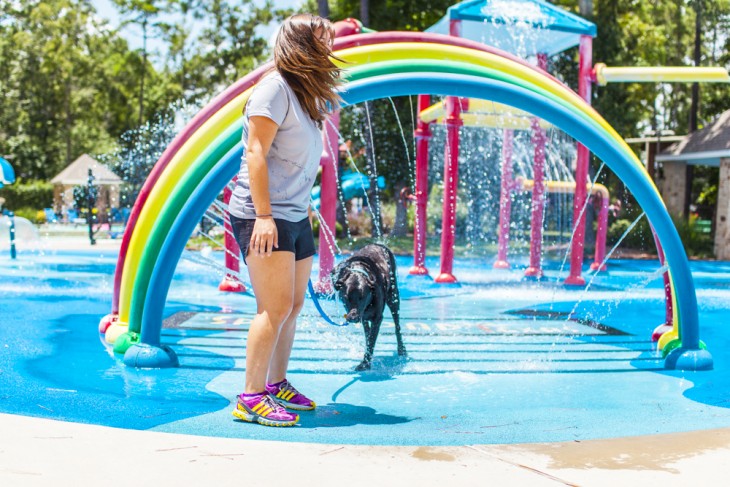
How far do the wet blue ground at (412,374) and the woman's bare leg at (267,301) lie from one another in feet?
1.07

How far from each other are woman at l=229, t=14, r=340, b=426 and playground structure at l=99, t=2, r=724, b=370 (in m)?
1.11

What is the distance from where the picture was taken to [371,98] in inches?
192

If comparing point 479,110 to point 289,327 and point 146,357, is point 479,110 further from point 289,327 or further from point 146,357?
point 289,327

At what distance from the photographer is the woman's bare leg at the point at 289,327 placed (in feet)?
12.0

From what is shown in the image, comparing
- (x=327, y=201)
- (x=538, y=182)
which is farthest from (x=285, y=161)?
(x=538, y=182)

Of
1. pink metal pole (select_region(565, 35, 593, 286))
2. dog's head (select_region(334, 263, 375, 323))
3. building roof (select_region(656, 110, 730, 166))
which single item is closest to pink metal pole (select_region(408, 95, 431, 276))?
pink metal pole (select_region(565, 35, 593, 286))

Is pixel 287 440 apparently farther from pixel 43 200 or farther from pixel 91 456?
Answer: pixel 43 200

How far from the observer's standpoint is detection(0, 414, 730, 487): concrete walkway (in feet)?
8.40

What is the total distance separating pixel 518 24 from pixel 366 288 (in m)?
6.03

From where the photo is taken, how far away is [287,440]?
3.25 metres

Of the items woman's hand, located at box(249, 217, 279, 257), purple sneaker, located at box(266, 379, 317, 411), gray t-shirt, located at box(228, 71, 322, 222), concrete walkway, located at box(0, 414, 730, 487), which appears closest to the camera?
concrete walkway, located at box(0, 414, 730, 487)

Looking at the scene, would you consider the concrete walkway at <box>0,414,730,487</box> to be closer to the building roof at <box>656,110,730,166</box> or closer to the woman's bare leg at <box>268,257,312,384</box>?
the woman's bare leg at <box>268,257,312,384</box>

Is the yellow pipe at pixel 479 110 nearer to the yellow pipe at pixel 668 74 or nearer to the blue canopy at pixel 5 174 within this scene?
the yellow pipe at pixel 668 74

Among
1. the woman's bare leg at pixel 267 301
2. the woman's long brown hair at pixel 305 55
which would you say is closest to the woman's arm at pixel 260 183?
the woman's bare leg at pixel 267 301
